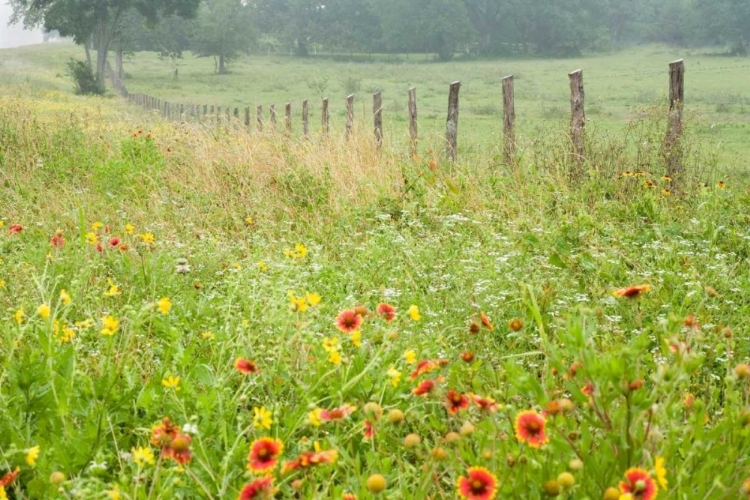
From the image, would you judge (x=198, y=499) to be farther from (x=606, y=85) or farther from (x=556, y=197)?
(x=606, y=85)

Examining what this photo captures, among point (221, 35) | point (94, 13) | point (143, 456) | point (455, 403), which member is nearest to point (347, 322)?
point (455, 403)

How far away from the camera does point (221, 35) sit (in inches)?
2416

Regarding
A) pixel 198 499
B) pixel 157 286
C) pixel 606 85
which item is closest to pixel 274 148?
pixel 157 286

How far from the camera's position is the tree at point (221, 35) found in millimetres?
61375

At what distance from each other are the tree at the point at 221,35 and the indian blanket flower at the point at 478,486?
61.9 m

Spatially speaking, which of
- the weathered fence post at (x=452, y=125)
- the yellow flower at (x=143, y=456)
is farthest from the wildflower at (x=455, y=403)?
the weathered fence post at (x=452, y=125)

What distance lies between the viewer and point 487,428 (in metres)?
1.80

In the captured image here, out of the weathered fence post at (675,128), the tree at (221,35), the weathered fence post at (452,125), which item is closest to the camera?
the weathered fence post at (675,128)

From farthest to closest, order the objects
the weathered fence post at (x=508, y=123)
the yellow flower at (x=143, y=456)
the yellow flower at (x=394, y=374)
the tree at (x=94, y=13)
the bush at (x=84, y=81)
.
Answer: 1. the tree at (x=94, y=13)
2. the bush at (x=84, y=81)
3. the weathered fence post at (x=508, y=123)
4. the yellow flower at (x=394, y=374)
5. the yellow flower at (x=143, y=456)

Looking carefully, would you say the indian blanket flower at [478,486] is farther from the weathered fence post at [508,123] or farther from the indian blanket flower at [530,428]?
the weathered fence post at [508,123]

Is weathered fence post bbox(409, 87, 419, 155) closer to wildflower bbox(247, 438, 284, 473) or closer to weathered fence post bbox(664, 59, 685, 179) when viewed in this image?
weathered fence post bbox(664, 59, 685, 179)

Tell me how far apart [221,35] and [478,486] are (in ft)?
210

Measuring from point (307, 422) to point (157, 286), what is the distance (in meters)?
2.49

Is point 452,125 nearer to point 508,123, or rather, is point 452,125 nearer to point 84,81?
point 508,123
